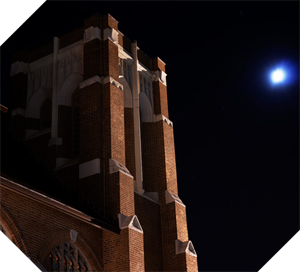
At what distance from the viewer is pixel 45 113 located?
27328mm

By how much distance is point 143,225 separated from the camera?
925 inches

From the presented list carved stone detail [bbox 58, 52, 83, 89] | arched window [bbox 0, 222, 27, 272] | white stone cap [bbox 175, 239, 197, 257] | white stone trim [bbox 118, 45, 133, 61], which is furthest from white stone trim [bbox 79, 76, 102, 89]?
arched window [bbox 0, 222, 27, 272]

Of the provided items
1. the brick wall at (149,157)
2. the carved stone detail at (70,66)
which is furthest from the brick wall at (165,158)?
the carved stone detail at (70,66)

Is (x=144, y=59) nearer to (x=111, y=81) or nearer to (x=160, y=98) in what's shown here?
(x=160, y=98)

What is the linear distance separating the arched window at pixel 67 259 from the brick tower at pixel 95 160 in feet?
0.11

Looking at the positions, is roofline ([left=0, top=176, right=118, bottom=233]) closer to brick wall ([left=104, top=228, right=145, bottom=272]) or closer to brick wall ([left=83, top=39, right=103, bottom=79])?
brick wall ([left=104, top=228, right=145, bottom=272])

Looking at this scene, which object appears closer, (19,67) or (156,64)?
(19,67)

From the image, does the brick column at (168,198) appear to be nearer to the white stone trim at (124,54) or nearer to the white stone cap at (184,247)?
the white stone cap at (184,247)

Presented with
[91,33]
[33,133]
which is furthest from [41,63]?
[33,133]

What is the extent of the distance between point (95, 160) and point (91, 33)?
6.25m

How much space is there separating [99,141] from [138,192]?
2.70m

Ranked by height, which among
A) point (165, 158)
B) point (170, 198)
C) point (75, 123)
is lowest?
Answer: point (170, 198)

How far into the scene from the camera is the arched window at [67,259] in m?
17.8

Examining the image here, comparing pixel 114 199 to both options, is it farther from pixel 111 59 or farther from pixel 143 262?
pixel 111 59
